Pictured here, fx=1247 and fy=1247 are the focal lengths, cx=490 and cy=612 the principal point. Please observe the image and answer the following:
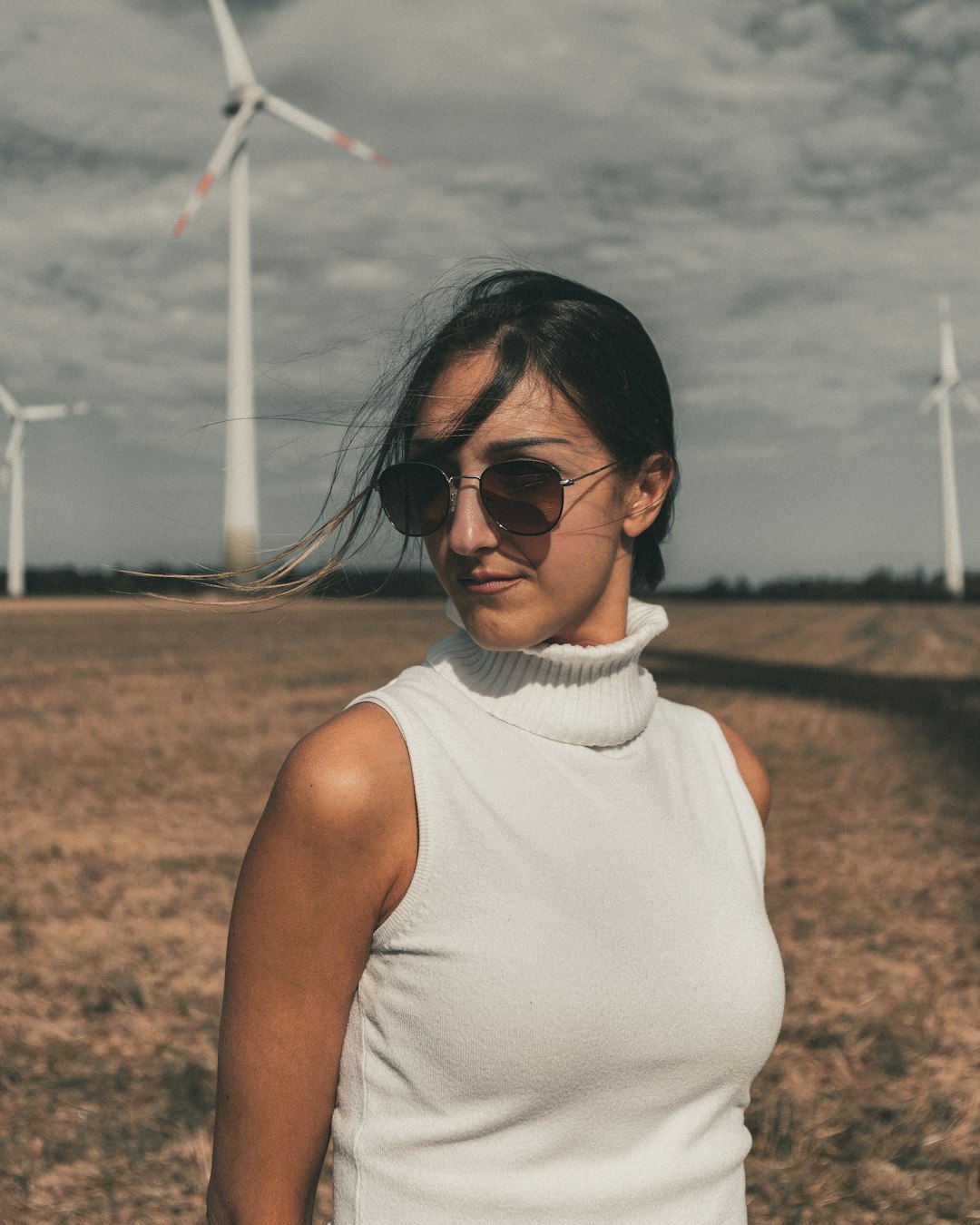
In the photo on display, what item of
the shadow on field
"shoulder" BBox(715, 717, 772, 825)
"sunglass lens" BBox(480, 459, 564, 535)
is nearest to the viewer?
"sunglass lens" BBox(480, 459, 564, 535)

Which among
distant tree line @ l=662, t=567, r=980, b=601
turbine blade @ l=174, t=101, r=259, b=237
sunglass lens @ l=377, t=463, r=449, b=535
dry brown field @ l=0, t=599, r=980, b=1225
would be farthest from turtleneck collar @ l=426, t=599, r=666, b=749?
distant tree line @ l=662, t=567, r=980, b=601

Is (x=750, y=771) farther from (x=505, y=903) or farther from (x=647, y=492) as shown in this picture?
(x=505, y=903)

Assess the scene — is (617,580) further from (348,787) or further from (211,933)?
(211,933)

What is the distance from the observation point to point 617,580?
2494 mm

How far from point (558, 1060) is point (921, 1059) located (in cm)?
422

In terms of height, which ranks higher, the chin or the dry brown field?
the chin

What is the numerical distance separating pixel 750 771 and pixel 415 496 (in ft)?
3.06

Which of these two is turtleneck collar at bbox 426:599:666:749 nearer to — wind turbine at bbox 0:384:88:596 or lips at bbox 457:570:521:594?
lips at bbox 457:570:521:594

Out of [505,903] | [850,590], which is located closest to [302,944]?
[505,903]

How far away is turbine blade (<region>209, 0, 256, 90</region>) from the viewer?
37188mm

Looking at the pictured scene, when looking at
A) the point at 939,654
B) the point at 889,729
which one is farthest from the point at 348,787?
the point at 939,654

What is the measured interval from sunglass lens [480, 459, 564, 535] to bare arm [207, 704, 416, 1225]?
412mm

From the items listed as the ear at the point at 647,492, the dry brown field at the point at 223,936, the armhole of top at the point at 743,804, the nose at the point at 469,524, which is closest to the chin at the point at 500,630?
the nose at the point at 469,524

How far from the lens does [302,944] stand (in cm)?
184
